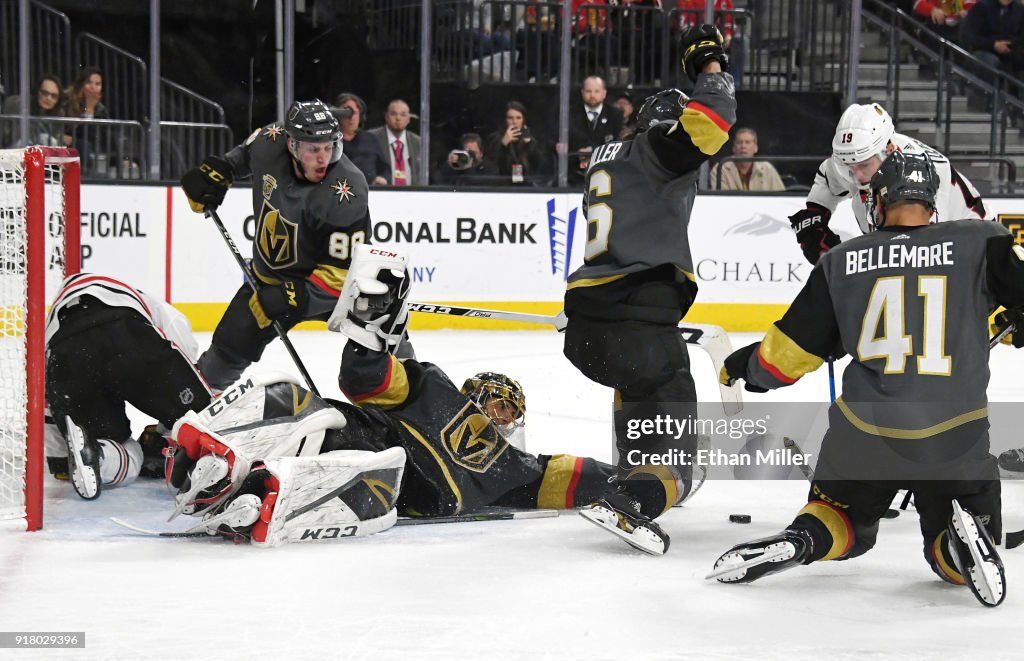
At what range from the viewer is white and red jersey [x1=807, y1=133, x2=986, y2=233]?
12.5 ft

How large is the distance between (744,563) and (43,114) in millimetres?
5670

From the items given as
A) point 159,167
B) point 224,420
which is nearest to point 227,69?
point 159,167

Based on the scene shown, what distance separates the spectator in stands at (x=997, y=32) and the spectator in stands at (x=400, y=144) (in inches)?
155

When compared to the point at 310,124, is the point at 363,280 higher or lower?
lower

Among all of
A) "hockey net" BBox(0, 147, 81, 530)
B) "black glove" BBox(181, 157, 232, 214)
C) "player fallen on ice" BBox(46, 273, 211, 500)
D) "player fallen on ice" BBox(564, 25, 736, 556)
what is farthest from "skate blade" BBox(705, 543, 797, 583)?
"black glove" BBox(181, 157, 232, 214)

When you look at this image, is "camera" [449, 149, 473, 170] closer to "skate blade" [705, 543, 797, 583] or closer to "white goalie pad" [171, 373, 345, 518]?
"white goalie pad" [171, 373, 345, 518]

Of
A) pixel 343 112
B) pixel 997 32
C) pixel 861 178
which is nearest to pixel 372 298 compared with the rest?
pixel 861 178

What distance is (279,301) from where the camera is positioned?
425cm

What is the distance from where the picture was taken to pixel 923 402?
2.76m

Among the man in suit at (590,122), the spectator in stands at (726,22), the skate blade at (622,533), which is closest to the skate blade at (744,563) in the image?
the skate blade at (622,533)

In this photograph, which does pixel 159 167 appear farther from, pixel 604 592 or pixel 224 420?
pixel 604 592

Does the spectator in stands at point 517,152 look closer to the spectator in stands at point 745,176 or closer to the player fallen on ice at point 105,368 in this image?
the spectator in stands at point 745,176

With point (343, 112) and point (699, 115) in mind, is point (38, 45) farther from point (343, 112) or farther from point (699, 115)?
point (699, 115)

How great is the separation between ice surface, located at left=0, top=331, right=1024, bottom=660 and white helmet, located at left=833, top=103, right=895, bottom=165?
962 mm
